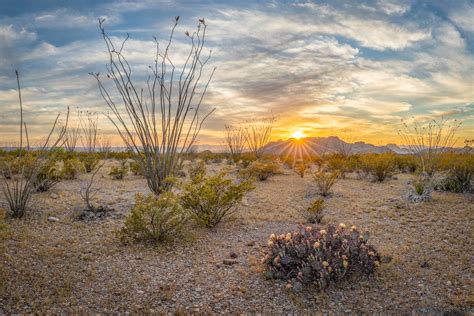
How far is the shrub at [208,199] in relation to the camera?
21.5ft

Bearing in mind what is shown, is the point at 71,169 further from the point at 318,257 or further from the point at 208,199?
the point at 318,257

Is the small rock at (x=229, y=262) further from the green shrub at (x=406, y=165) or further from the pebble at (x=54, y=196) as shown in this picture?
the green shrub at (x=406, y=165)

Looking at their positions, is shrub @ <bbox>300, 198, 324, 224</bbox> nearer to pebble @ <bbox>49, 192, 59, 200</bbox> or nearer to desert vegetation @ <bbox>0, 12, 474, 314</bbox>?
desert vegetation @ <bbox>0, 12, 474, 314</bbox>

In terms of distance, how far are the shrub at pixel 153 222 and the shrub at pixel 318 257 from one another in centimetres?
174

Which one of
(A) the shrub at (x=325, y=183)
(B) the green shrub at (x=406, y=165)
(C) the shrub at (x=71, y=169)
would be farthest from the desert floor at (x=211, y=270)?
(B) the green shrub at (x=406, y=165)

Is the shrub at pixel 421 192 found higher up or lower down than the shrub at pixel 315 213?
higher up

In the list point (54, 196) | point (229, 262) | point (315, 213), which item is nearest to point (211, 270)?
point (229, 262)

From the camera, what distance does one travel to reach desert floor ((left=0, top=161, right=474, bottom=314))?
3.99 metres

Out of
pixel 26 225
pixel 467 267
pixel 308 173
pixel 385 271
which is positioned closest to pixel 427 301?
pixel 385 271

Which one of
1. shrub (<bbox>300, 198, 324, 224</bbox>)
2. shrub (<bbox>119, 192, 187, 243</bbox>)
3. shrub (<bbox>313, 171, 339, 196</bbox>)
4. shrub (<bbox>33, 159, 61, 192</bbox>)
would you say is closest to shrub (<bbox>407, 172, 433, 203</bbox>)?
shrub (<bbox>313, 171, 339, 196</bbox>)

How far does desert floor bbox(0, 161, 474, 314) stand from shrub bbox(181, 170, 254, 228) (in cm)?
23

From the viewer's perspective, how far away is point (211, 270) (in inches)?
193

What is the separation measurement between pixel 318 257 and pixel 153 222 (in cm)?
263

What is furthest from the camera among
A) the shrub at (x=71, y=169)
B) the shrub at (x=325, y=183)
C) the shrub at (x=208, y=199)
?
the shrub at (x=71, y=169)
